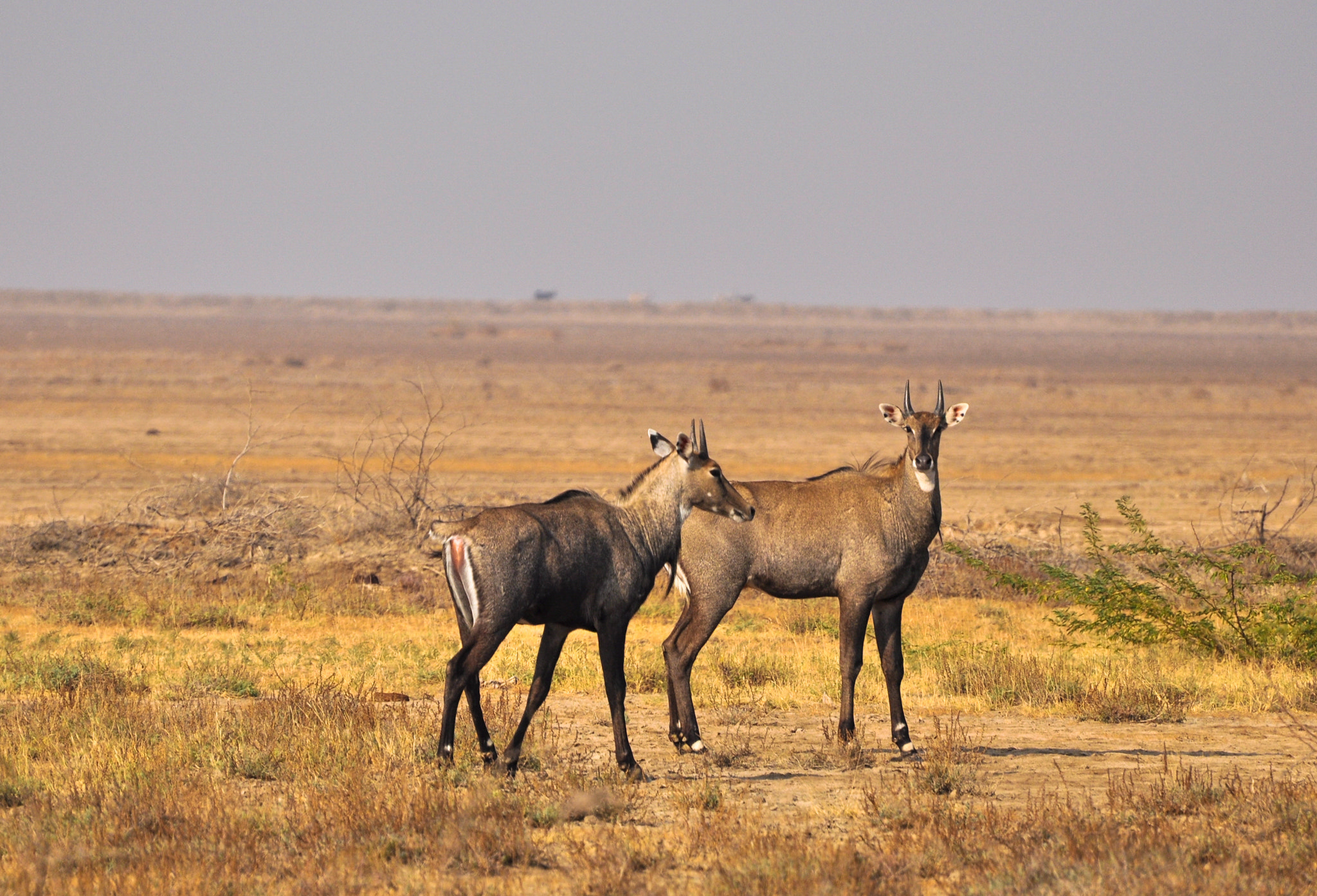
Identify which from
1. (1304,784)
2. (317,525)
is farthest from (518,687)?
(317,525)

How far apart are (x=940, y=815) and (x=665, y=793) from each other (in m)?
1.75

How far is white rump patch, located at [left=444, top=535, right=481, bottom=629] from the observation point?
350 inches

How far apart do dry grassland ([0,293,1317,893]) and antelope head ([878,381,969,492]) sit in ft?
6.56

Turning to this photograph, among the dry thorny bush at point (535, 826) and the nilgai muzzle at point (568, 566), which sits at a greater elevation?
the nilgai muzzle at point (568, 566)

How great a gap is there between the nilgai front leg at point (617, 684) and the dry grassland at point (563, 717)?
24 cm

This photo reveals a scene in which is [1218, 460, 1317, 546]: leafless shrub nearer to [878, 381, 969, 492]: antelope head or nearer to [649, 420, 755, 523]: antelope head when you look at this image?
[878, 381, 969, 492]: antelope head

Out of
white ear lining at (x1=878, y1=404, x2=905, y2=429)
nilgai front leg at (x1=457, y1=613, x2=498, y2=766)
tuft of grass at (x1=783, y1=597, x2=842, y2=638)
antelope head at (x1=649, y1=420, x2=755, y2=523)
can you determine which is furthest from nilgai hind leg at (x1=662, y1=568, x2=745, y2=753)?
tuft of grass at (x1=783, y1=597, x2=842, y2=638)

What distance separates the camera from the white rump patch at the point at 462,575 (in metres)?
8.90

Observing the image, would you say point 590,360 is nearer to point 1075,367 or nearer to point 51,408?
point 1075,367

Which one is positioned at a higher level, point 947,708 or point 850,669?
point 850,669

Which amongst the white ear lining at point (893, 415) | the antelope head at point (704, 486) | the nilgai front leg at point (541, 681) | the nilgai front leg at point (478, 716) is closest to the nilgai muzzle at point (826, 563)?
the white ear lining at point (893, 415)

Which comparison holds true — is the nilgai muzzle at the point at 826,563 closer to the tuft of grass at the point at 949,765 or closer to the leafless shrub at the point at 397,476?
the tuft of grass at the point at 949,765

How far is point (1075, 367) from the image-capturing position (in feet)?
261

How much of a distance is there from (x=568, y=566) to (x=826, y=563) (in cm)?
229
